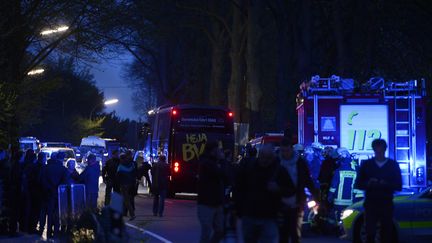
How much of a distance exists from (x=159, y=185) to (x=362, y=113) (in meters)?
6.13

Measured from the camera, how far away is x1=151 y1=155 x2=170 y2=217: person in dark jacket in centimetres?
2561

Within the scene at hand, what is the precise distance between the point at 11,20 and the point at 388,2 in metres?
16.6

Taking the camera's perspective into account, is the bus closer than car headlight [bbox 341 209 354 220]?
No

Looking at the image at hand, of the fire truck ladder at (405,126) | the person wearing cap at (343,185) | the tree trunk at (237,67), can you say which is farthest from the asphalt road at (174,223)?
the tree trunk at (237,67)

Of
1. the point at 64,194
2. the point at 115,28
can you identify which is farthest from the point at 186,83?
the point at 64,194

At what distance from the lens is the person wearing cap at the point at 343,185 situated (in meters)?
Answer: 18.5

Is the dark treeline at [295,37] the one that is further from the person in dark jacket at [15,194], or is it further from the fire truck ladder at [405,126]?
the person in dark jacket at [15,194]

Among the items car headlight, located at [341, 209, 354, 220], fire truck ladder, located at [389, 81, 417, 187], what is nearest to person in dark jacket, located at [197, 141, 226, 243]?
car headlight, located at [341, 209, 354, 220]

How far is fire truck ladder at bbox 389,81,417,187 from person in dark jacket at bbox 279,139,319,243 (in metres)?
8.43

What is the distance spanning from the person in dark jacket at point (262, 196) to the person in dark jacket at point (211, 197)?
190 cm

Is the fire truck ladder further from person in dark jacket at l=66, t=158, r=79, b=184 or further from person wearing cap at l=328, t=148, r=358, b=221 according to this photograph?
person in dark jacket at l=66, t=158, r=79, b=184

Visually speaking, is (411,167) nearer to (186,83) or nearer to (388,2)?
(388,2)

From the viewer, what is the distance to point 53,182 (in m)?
19.3

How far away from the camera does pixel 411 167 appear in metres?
21.9
